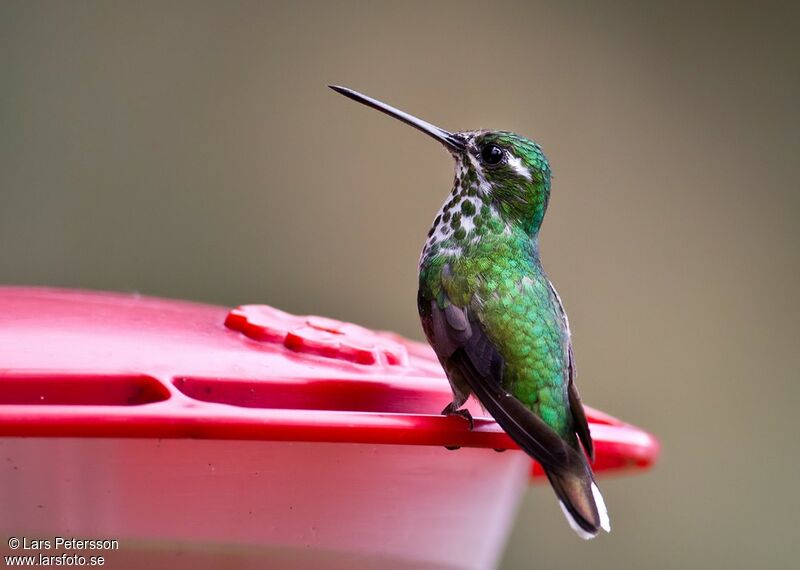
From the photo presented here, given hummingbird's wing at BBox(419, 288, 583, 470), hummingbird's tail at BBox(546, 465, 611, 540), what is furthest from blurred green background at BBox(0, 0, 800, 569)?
hummingbird's tail at BBox(546, 465, 611, 540)

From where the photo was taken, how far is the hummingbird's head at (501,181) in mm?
2379

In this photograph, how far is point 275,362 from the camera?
5.84 feet

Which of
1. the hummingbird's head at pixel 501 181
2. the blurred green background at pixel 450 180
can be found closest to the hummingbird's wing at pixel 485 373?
the hummingbird's head at pixel 501 181

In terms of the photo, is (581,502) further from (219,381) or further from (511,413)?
(219,381)

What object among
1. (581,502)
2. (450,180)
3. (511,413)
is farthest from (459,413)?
(450,180)

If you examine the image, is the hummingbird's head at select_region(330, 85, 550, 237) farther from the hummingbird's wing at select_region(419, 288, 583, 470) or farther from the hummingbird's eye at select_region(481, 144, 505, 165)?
the hummingbird's wing at select_region(419, 288, 583, 470)

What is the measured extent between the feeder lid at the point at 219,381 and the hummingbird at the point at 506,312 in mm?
54

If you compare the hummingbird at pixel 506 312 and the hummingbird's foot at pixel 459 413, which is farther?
the hummingbird at pixel 506 312

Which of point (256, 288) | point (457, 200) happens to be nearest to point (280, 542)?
point (457, 200)

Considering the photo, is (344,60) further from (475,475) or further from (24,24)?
(475,475)

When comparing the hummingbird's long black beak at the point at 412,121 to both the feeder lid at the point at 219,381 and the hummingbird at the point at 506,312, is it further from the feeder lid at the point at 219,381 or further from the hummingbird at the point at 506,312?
the feeder lid at the point at 219,381

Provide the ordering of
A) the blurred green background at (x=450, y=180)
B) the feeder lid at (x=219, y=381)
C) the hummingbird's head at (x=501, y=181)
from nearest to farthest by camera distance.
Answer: the feeder lid at (x=219, y=381) → the hummingbird's head at (x=501, y=181) → the blurred green background at (x=450, y=180)

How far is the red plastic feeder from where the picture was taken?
1.51 m

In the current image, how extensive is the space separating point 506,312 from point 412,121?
1.25 feet
